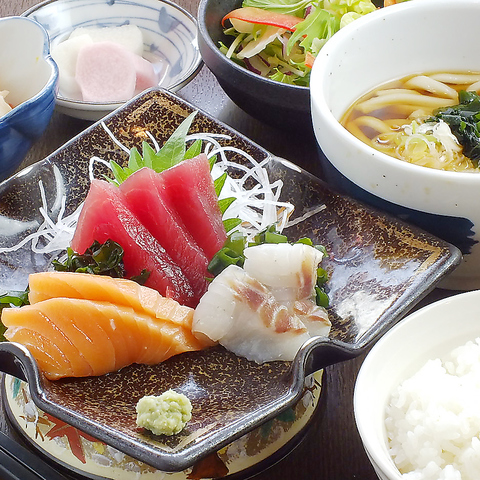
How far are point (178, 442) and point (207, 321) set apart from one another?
0.30 metres

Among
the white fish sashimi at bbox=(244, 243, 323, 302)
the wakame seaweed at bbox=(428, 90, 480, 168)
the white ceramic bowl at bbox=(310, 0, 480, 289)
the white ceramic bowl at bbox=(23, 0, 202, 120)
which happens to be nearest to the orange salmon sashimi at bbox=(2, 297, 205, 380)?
the white fish sashimi at bbox=(244, 243, 323, 302)

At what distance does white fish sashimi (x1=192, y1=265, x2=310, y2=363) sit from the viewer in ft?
4.73

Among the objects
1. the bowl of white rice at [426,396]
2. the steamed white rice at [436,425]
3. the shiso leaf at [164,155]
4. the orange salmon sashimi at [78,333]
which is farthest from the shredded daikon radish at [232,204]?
the steamed white rice at [436,425]

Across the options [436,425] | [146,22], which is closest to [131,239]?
[436,425]

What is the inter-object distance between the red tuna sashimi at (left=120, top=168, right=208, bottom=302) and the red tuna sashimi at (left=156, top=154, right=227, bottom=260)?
0.03m

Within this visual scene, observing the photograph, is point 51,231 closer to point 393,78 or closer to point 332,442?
point 332,442

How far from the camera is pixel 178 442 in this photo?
120 cm

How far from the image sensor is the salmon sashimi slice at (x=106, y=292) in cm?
144

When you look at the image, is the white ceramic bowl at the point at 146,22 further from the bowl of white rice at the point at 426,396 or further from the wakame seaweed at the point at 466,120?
the bowl of white rice at the point at 426,396

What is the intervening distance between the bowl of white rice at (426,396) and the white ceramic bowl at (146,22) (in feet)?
4.95

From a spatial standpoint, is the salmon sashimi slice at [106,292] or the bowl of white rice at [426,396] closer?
the bowl of white rice at [426,396]

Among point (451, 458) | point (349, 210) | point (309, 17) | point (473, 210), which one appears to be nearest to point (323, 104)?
point (349, 210)

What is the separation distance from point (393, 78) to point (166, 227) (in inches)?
34.9

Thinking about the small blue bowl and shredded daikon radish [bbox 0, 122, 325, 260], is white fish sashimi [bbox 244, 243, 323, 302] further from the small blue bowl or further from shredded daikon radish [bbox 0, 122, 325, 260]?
the small blue bowl
